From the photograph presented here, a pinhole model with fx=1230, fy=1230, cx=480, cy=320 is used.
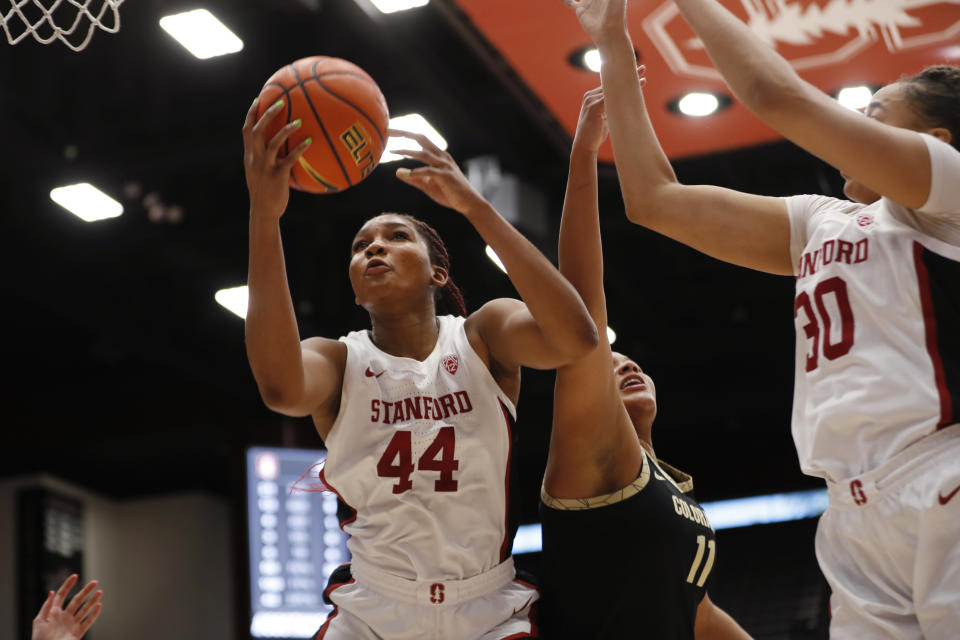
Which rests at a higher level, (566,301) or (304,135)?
(304,135)

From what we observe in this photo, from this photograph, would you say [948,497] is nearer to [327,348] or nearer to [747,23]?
[327,348]

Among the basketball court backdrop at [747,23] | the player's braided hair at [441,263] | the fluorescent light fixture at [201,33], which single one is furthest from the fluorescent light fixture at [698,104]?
the player's braided hair at [441,263]

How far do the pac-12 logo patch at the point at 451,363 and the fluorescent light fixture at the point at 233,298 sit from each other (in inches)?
255

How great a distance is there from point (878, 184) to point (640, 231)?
7.66 meters

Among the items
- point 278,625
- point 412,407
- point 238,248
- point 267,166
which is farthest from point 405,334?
point 238,248

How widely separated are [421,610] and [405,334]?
0.78 m

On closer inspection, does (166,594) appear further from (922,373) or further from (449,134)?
(922,373)

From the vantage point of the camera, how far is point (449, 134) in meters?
7.87

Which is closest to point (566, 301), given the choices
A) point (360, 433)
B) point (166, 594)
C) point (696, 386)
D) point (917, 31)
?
point (360, 433)

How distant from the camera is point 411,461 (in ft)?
10.0

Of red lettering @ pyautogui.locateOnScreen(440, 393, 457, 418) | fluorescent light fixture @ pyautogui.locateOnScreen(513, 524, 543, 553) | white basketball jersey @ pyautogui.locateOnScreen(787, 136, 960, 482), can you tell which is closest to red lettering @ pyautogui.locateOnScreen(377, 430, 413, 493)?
red lettering @ pyautogui.locateOnScreen(440, 393, 457, 418)

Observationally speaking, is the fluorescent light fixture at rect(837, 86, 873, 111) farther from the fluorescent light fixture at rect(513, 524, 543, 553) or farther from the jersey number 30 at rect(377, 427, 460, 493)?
the fluorescent light fixture at rect(513, 524, 543, 553)

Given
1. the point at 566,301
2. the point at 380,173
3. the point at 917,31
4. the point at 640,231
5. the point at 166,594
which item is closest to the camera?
the point at 566,301

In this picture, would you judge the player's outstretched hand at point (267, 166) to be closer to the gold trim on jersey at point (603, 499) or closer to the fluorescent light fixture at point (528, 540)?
the gold trim on jersey at point (603, 499)
